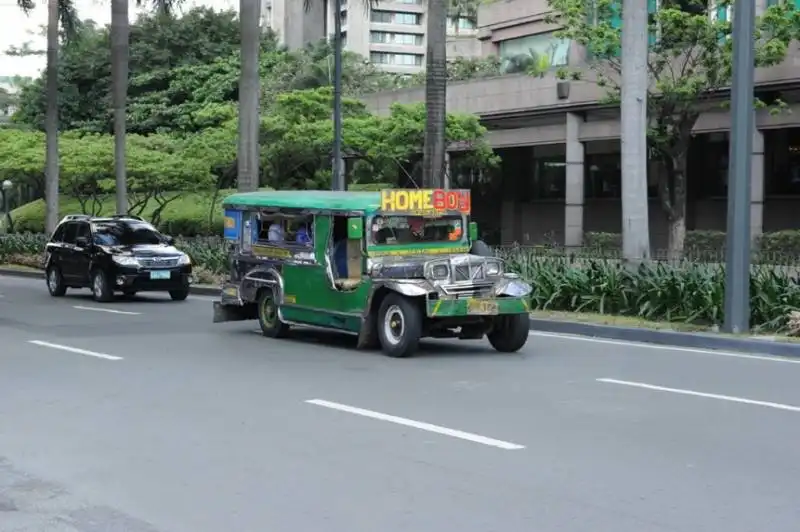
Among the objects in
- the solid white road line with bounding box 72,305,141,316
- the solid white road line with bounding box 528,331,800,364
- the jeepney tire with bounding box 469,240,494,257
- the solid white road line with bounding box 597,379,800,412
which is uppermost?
the jeepney tire with bounding box 469,240,494,257

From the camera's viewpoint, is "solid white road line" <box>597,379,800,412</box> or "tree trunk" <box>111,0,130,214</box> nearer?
"solid white road line" <box>597,379,800,412</box>

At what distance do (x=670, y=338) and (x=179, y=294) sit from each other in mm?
12048

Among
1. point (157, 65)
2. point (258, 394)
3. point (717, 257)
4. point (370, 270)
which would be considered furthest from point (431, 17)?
point (157, 65)

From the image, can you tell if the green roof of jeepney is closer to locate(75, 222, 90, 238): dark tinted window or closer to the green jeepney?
the green jeepney

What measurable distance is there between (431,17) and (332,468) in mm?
15259

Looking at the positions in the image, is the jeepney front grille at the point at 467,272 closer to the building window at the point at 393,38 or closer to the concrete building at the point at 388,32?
the concrete building at the point at 388,32

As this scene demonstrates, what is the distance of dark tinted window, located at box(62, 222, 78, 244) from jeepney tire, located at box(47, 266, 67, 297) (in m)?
0.68

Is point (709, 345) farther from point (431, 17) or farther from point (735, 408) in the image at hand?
point (431, 17)

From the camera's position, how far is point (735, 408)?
33.0ft

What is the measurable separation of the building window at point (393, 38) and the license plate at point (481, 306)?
99.2m

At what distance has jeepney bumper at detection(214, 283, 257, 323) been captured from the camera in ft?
54.5

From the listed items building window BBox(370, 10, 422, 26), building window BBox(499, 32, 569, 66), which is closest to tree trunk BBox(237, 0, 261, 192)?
building window BBox(499, 32, 569, 66)

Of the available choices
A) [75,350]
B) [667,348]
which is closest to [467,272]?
[667,348]

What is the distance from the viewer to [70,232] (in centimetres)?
2517
